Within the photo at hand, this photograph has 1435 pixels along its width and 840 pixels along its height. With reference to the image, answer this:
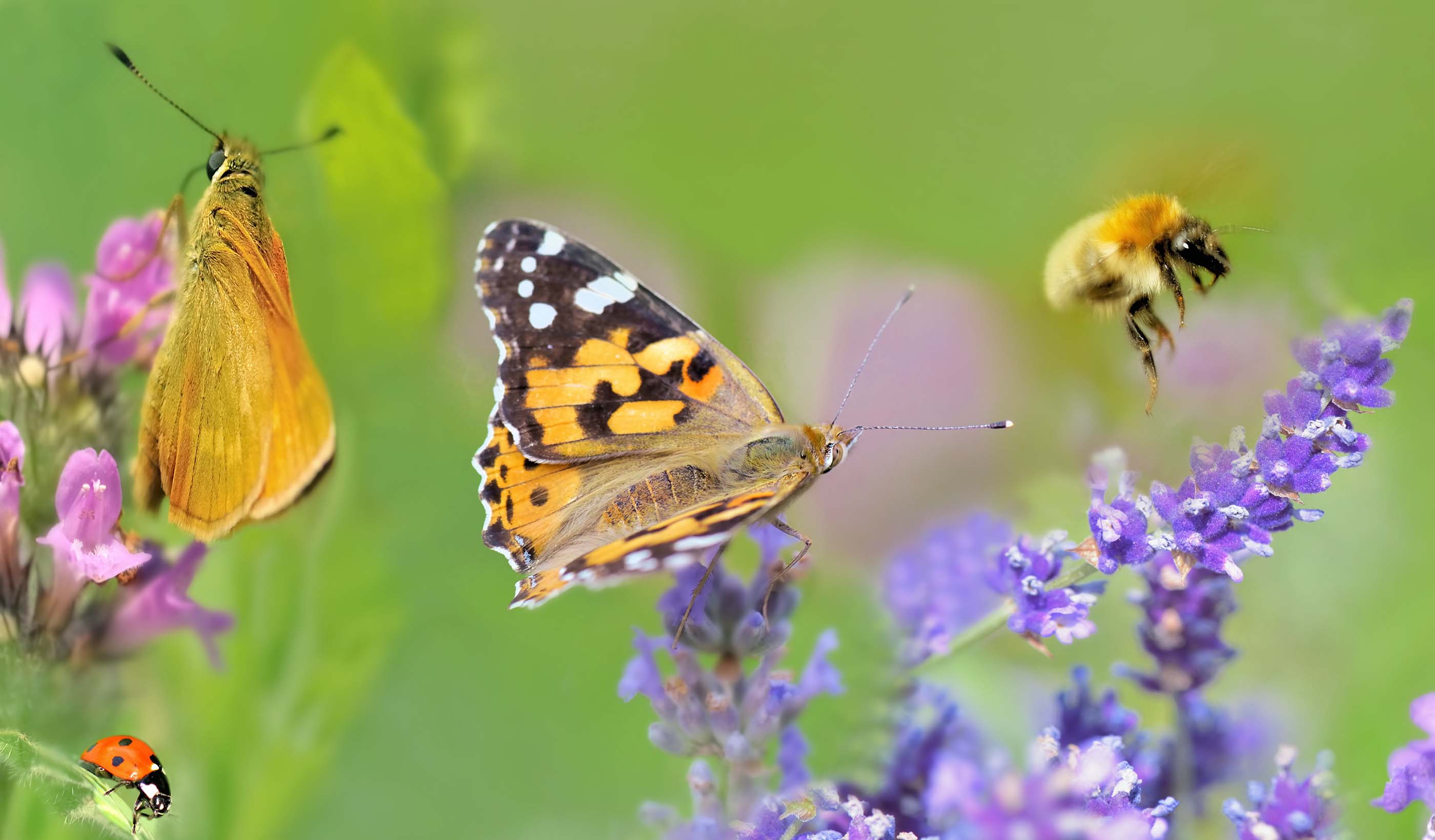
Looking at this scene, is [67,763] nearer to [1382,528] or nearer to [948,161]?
[1382,528]

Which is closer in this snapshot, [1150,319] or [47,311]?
[47,311]

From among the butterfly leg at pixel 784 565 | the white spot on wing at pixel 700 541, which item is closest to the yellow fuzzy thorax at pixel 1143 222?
the butterfly leg at pixel 784 565

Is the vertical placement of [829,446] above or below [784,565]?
above

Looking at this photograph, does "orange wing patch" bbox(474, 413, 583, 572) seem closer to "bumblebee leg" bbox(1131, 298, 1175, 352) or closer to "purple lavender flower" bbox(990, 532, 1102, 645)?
"purple lavender flower" bbox(990, 532, 1102, 645)

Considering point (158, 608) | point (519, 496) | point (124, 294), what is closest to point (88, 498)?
point (158, 608)

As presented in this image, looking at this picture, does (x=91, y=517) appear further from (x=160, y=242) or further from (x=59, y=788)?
(x=160, y=242)

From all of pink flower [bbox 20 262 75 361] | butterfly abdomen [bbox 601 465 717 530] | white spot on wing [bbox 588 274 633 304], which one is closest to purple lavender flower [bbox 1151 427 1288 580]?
butterfly abdomen [bbox 601 465 717 530]
